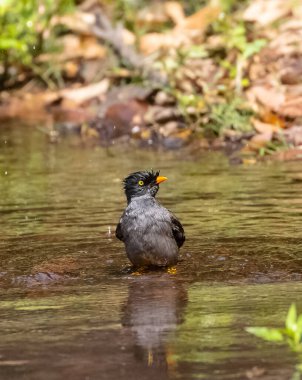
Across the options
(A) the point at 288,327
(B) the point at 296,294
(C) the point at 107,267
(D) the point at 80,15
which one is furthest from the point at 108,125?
(A) the point at 288,327

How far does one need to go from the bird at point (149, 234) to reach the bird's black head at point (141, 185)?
0.16ft

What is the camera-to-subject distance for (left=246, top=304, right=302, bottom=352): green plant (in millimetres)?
4117

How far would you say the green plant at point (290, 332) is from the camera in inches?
162

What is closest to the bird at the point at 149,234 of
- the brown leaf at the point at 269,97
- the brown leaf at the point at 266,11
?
the brown leaf at the point at 269,97

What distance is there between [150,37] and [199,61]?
2.49 metres

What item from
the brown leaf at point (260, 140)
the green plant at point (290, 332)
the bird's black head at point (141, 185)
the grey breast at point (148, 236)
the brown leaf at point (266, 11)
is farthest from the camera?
the brown leaf at point (266, 11)

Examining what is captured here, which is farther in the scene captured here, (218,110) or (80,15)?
(80,15)

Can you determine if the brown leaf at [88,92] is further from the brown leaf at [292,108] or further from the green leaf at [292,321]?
the green leaf at [292,321]

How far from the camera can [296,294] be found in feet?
18.9

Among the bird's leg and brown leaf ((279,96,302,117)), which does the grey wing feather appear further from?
brown leaf ((279,96,302,117))

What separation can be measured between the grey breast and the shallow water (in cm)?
12

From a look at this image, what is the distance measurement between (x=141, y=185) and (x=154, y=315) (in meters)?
1.93

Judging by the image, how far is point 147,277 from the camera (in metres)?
6.71

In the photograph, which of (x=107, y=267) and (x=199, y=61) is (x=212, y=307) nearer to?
(x=107, y=267)
